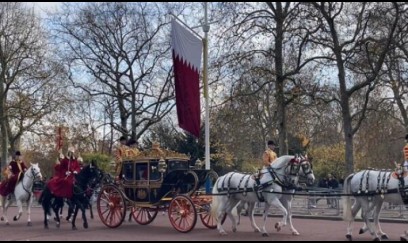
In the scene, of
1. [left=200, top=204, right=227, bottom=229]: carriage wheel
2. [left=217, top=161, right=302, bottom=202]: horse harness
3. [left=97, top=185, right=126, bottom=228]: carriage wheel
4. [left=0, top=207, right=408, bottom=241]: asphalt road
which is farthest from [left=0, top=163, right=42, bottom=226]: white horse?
[left=217, top=161, right=302, bottom=202]: horse harness

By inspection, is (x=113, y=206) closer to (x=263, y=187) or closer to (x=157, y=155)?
(x=157, y=155)

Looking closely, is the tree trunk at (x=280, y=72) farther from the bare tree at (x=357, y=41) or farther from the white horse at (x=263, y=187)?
the white horse at (x=263, y=187)

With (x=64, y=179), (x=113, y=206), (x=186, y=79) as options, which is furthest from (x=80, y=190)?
(x=186, y=79)

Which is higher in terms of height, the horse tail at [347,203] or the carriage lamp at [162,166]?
the carriage lamp at [162,166]

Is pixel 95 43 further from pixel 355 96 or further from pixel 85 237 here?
pixel 85 237

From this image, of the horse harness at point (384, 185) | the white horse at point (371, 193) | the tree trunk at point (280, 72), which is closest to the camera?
the horse harness at point (384, 185)

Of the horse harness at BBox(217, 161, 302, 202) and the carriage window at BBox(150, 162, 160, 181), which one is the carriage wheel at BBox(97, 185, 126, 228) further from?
the horse harness at BBox(217, 161, 302, 202)

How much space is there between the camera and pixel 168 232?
15.8 metres

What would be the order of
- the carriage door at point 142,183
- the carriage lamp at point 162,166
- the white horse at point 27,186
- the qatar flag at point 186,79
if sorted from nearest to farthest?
the carriage lamp at point 162,166, the carriage door at point 142,183, the qatar flag at point 186,79, the white horse at point 27,186

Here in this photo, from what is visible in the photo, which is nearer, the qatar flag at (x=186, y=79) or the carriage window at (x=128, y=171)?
the carriage window at (x=128, y=171)

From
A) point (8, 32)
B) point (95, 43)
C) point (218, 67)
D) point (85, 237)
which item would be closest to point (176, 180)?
point (85, 237)

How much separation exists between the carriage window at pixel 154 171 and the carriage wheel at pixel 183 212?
1603 mm

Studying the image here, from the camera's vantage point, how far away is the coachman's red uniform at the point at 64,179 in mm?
17641

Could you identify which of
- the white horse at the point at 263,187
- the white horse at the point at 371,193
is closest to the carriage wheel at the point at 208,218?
the white horse at the point at 263,187
